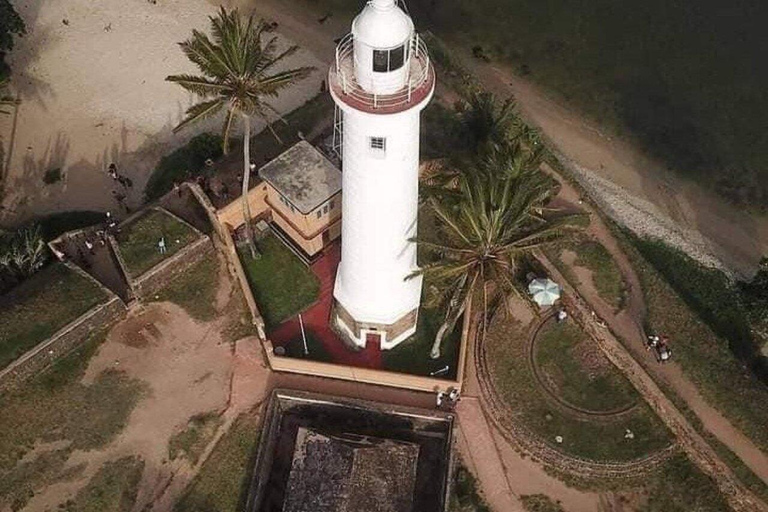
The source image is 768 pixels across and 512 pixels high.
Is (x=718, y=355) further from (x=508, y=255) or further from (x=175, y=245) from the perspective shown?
(x=175, y=245)

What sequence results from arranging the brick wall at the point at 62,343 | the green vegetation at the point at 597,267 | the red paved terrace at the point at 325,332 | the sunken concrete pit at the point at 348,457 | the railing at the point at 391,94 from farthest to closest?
the green vegetation at the point at 597,267 → the red paved terrace at the point at 325,332 → the brick wall at the point at 62,343 → the sunken concrete pit at the point at 348,457 → the railing at the point at 391,94

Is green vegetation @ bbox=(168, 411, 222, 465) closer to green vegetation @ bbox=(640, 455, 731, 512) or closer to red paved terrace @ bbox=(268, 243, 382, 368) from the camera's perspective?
red paved terrace @ bbox=(268, 243, 382, 368)

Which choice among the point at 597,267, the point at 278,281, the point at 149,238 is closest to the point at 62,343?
the point at 149,238

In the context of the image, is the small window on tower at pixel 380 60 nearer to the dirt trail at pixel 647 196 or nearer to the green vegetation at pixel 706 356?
the green vegetation at pixel 706 356

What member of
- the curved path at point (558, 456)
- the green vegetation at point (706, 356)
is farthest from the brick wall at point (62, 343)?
the green vegetation at point (706, 356)

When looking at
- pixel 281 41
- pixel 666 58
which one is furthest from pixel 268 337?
pixel 666 58

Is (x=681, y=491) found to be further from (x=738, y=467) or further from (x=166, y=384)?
(x=166, y=384)
